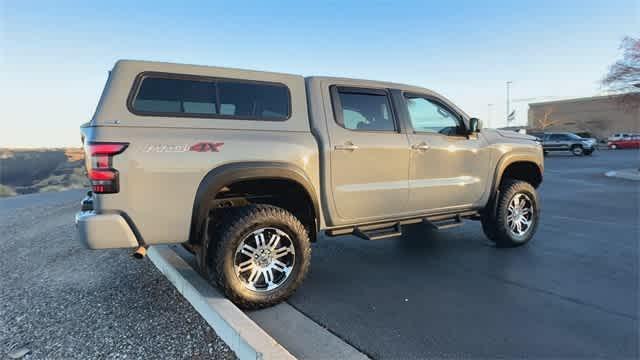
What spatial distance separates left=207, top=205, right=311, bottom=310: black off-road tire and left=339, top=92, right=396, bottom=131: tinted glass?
1.19 m

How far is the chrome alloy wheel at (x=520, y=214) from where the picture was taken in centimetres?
498

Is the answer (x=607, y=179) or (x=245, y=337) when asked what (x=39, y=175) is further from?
(x=607, y=179)

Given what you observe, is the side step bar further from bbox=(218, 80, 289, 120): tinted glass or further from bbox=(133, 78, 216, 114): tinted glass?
bbox=(133, 78, 216, 114): tinted glass

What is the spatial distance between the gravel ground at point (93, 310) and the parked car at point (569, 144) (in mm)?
30803

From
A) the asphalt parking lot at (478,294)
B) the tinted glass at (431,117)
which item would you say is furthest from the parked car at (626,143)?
the tinted glass at (431,117)

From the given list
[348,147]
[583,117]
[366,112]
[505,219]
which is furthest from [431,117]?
[583,117]

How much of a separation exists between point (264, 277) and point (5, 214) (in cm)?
867

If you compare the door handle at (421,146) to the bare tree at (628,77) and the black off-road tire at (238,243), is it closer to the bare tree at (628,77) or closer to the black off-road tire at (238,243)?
the black off-road tire at (238,243)

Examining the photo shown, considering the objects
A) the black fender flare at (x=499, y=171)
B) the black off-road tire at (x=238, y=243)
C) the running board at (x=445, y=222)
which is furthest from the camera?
the black fender flare at (x=499, y=171)

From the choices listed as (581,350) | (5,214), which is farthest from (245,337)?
(5,214)

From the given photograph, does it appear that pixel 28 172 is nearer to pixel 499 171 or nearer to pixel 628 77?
pixel 499 171

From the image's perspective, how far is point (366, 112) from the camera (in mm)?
4047

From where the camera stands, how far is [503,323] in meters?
2.90

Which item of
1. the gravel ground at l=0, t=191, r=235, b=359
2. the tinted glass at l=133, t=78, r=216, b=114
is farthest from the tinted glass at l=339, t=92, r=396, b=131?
the gravel ground at l=0, t=191, r=235, b=359
